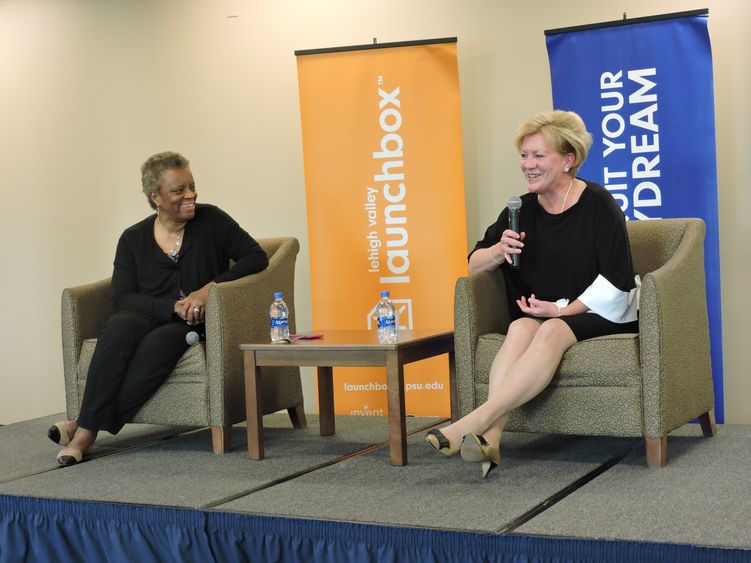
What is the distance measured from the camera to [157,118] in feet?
18.1

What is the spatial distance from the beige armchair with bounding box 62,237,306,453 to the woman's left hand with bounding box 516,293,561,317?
111 centimetres

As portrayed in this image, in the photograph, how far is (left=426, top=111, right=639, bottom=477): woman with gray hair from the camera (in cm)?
307

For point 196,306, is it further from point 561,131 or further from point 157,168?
point 561,131

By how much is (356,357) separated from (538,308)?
2.17 feet

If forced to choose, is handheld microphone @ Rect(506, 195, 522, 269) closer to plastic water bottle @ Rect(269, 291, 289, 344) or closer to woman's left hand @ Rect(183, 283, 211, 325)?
plastic water bottle @ Rect(269, 291, 289, 344)

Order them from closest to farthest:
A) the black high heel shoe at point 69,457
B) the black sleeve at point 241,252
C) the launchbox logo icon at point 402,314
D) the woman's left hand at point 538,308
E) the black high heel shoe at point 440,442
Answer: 1. the black high heel shoe at point 440,442
2. the woman's left hand at point 538,308
3. the black high heel shoe at point 69,457
4. the black sleeve at point 241,252
5. the launchbox logo icon at point 402,314

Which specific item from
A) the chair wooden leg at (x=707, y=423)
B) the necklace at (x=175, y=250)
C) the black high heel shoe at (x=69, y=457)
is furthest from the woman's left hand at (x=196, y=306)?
the chair wooden leg at (x=707, y=423)

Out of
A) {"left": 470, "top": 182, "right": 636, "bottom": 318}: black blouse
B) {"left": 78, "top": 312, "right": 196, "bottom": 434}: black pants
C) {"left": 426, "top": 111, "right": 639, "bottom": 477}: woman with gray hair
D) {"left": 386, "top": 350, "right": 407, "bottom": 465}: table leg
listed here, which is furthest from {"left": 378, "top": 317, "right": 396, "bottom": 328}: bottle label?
{"left": 78, "top": 312, "right": 196, "bottom": 434}: black pants

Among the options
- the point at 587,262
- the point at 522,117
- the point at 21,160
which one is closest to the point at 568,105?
the point at 522,117

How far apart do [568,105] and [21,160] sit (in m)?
3.33

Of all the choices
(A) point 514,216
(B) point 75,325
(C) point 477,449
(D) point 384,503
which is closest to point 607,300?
(A) point 514,216

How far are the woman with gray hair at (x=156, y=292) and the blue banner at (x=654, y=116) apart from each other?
162 centimetres

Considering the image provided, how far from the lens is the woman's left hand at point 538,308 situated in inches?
131

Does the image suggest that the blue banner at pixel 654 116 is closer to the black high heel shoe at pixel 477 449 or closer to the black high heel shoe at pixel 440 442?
the black high heel shoe at pixel 477 449
